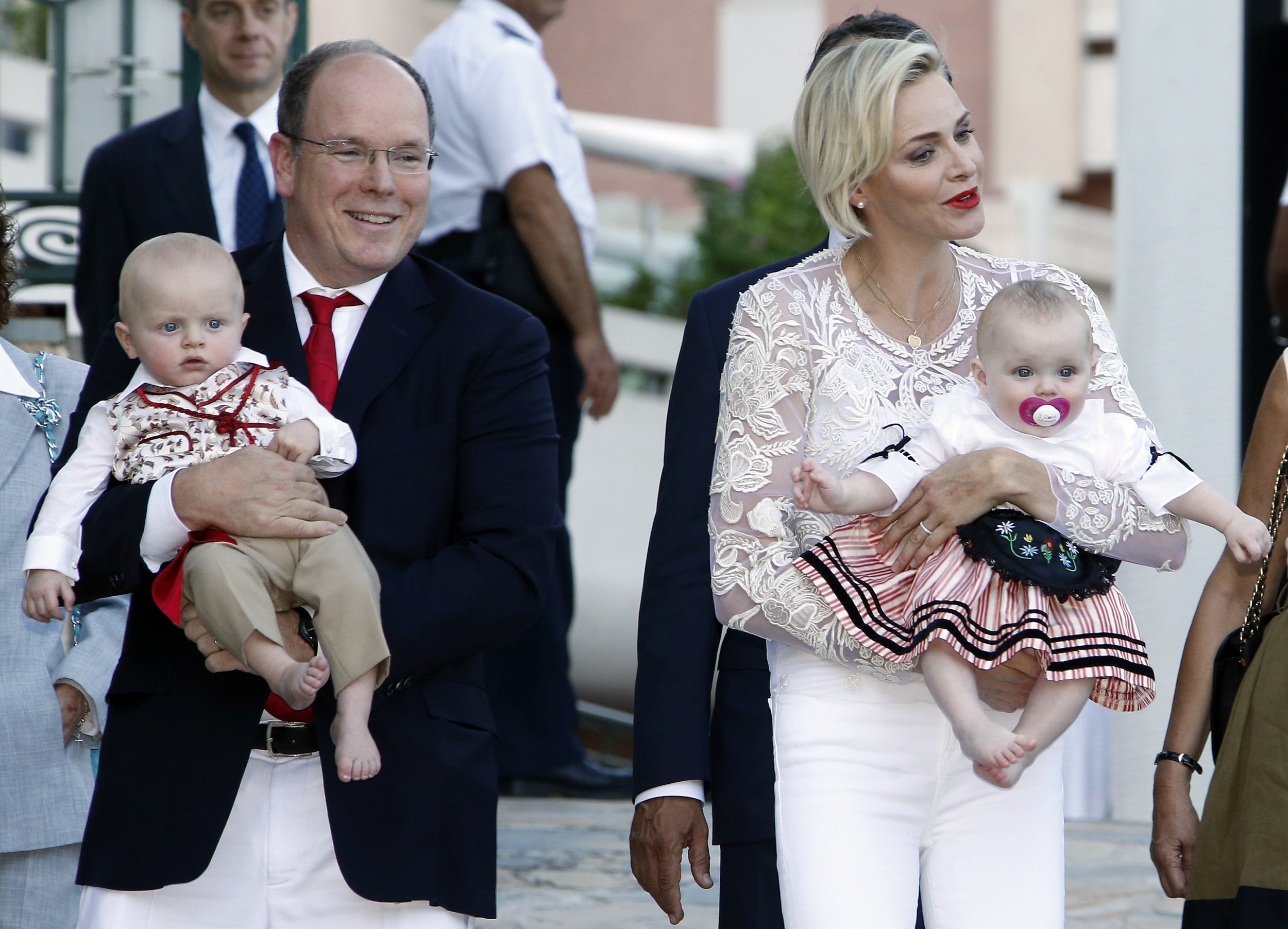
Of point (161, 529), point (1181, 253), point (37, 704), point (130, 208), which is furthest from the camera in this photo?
point (1181, 253)

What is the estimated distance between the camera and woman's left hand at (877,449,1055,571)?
2.75 meters

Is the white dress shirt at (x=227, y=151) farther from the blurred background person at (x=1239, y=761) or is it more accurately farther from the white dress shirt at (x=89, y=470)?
the blurred background person at (x=1239, y=761)

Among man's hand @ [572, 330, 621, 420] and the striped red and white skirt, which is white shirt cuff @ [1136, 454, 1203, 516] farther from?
man's hand @ [572, 330, 621, 420]

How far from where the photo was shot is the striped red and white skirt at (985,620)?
8.80 ft

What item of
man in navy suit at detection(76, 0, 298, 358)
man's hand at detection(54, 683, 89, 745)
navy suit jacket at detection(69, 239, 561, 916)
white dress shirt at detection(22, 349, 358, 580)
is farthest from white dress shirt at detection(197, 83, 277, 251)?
white dress shirt at detection(22, 349, 358, 580)

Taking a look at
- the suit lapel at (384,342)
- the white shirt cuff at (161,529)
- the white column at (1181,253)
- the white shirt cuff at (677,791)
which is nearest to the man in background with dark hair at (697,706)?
the white shirt cuff at (677,791)

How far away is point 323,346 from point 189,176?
207cm

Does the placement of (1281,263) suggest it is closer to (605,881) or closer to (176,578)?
(605,881)

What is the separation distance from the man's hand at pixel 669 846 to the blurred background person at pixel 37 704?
42.4 inches

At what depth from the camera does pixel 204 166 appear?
4965 millimetres

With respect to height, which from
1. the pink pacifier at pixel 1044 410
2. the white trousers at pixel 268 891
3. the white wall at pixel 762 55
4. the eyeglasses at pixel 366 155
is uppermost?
the white wall at pixel 762 55

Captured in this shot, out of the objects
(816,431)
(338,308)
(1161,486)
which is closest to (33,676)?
(338,308)

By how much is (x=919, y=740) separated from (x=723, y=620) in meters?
0.37

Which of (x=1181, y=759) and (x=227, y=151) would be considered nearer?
(x=1181, y=759)
